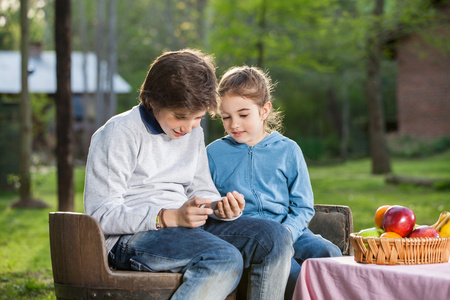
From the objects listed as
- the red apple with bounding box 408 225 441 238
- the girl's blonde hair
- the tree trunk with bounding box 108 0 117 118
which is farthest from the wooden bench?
the tree trunk with bounding box 108 0 117 118

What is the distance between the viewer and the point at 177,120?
10.8ft

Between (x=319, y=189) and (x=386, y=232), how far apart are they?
11.4 meters

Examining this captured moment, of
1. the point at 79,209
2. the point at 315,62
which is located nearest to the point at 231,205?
the point at 79,209

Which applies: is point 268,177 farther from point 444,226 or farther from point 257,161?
point 444,226

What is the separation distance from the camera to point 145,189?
3324 millimetres

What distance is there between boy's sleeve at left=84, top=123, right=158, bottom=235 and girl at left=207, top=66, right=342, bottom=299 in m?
0.78

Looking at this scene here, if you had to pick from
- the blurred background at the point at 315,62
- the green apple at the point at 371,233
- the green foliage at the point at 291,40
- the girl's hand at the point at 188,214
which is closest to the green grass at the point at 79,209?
the blurred background at the point at 315,62

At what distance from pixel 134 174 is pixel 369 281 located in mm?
1212

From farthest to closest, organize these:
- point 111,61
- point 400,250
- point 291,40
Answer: point 111,61 < point 291,40 < point 400,250

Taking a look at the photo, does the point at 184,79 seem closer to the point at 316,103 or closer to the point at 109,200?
the point at 109,200

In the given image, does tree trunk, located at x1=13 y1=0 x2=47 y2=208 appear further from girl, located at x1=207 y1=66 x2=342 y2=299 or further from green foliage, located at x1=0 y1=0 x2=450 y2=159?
girl, located at x1=207 y1=66 x2=342 y2=299

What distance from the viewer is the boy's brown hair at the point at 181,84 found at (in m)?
3.21

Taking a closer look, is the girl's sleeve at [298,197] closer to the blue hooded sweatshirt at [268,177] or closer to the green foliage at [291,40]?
the blue hooded sweatshirt at [268,177]

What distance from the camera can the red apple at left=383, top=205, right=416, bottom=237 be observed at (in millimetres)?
3066
